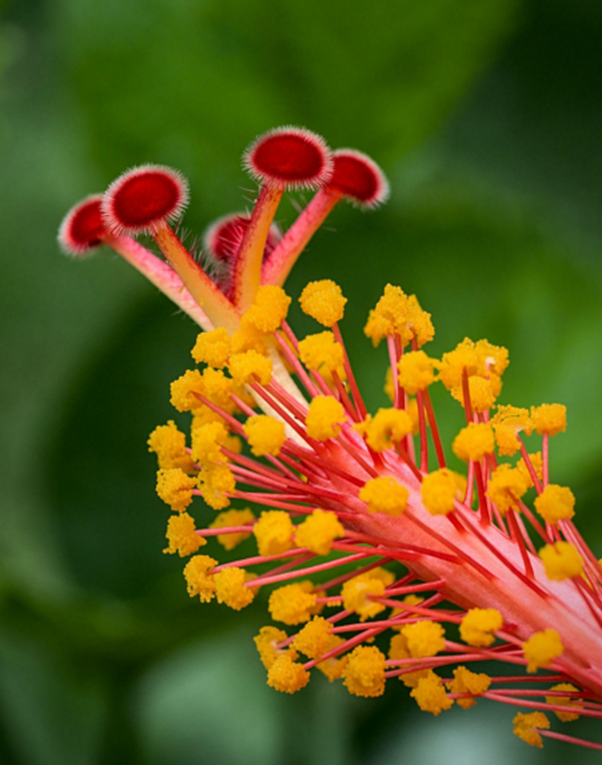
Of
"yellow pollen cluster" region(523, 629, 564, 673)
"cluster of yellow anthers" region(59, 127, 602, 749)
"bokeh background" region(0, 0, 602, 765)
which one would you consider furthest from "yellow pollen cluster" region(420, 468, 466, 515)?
"bokeh background" region(0, 0, 602, 765)

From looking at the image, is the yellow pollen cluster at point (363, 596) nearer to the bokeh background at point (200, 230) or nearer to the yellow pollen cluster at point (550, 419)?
the yellow pollen cluster at point (550, 419)

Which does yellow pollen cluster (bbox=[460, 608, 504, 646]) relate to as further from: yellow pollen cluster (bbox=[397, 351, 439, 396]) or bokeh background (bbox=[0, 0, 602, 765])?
bokeh background (bbox=[0, 0, 602, 765])

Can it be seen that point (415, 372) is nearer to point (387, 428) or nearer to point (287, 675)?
point (387, 428)

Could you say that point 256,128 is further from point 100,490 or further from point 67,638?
point 67,638

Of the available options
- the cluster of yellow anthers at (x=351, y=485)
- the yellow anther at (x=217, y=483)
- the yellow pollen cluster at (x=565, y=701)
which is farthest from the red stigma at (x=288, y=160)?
the yellow pollen cluster at (x=565, y=701)

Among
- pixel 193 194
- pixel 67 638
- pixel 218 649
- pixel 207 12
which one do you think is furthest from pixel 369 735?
pixel 207 12
